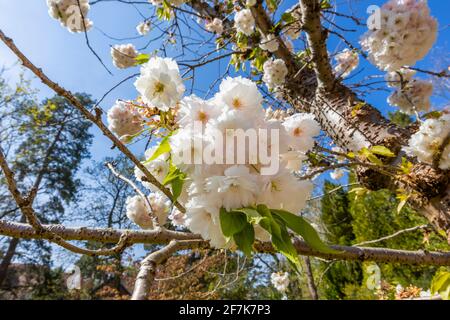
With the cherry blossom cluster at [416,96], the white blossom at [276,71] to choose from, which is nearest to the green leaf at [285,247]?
the white blossom at [276,71]

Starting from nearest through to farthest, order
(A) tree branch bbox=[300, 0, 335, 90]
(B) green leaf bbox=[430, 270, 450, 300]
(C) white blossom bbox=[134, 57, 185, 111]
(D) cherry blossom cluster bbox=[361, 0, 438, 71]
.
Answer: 1. (C) white blossom bbox=[134, 57, 185, 111]
2. (B) green leaf bbox=[430, 270, 450, 300]
3. (D) cherry blossom cluster bbox=[361, 0, 438, 71]
4. (A) tree branch bbox=[300, 0, 335, 90]

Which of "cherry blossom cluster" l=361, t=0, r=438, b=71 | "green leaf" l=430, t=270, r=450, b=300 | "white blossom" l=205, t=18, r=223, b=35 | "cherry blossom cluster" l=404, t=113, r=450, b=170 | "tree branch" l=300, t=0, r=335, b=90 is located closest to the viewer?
"green leaf" l=430, t=270, r=450, b=300

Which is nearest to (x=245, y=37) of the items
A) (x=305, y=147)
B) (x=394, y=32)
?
(x=394, y=32)

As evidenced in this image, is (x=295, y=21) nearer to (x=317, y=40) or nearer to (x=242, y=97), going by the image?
(x=317, y=40)

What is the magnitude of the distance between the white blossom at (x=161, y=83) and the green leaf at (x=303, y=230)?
34 cm

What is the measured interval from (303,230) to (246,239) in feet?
0.28

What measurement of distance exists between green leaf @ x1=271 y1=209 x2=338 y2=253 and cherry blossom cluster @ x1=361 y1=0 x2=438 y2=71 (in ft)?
4.22

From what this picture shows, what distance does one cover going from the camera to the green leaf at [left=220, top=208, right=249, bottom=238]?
44 cm

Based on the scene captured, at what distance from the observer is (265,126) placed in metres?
0.53

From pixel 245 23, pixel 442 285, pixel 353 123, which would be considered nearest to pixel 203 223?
pixel 442 285

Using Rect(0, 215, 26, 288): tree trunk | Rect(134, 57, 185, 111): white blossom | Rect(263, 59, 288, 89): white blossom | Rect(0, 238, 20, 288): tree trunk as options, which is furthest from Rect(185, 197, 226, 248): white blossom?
Rect(0, 238, 20, 288): tree trunk

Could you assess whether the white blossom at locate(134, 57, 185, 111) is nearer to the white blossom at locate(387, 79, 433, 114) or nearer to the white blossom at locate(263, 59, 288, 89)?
the white blossom at locate(263, 59, 288, 89)
